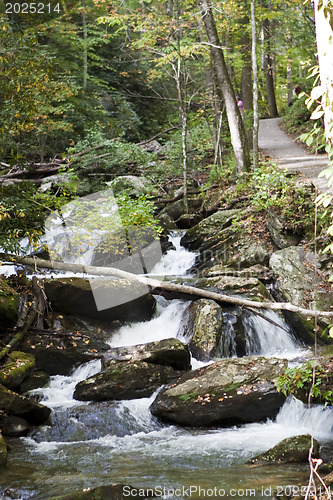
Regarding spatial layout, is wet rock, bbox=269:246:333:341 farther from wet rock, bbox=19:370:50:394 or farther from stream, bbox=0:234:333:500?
wet rock, bbox=19:370:50:394

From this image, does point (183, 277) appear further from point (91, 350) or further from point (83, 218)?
point (91, 350)

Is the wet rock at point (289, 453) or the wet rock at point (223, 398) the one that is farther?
the wet rock at point (223, 398)

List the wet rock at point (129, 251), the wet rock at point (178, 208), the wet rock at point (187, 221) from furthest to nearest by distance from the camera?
the wet rock at point (178, 208) < the wet rock at point (187, 221) < the wet rock at point (129, 251)

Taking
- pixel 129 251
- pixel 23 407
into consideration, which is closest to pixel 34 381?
pixel 23 407

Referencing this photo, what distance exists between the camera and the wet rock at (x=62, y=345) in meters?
7.99

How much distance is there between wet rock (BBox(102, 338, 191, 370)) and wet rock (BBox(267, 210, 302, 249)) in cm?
451

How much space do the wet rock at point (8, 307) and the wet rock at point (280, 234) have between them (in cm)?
635

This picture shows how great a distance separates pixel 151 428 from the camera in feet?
21.4

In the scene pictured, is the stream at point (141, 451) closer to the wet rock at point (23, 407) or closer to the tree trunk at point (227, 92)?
the wet rock at point (23, 407)

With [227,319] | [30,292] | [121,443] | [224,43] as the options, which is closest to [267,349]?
[227,319]

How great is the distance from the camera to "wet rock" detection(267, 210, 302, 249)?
36.5 feet

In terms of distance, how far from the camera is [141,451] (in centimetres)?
582

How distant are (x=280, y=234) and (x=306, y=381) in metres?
5.92

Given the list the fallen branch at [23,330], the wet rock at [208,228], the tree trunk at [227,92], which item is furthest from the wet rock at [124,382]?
the tree trunk at [227,92]
